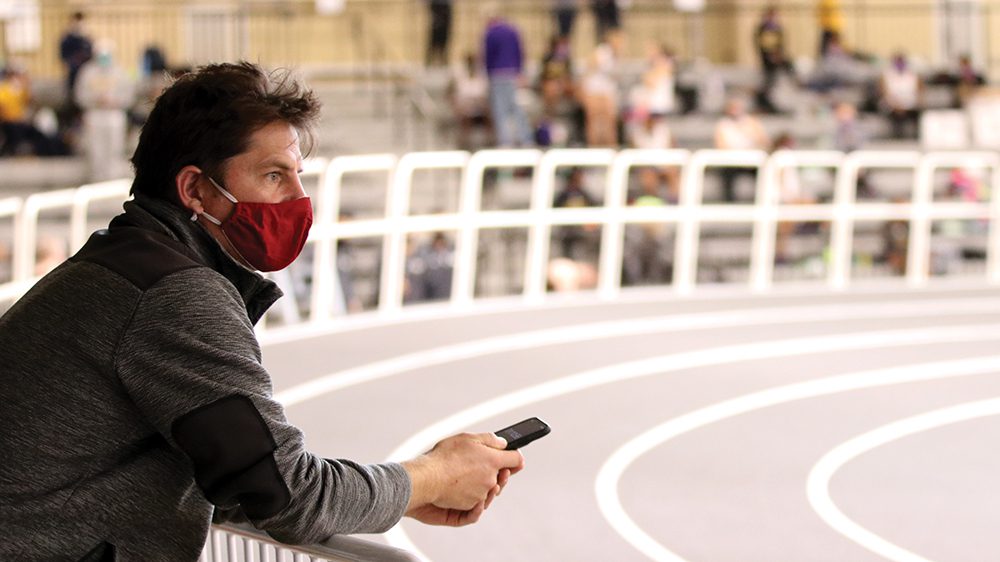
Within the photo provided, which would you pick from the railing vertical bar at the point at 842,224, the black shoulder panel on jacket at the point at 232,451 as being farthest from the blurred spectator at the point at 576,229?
the black shoulder panel on jacket at the point at 232,451

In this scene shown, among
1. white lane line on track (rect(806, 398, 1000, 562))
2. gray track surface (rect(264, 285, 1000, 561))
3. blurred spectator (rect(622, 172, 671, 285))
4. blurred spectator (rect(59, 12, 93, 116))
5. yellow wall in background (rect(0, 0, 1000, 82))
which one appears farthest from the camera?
yellow wall in background (rect(0, 0, 1000, 82))

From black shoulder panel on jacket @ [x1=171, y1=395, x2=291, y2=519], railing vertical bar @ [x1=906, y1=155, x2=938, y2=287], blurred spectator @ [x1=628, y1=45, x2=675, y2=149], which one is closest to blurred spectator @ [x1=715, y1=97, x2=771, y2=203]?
blurred spectator @ [x1=628, y1=45, x2=675, y2=149]

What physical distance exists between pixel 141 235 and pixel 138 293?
0.55 feet

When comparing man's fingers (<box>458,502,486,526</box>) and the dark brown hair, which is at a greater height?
the dark brown hair

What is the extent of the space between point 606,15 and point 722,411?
51.7ft

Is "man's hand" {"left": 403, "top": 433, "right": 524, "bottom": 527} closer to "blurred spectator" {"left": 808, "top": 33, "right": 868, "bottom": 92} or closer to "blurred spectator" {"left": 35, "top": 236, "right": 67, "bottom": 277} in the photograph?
"blurred spectator" {"left": 35, "top": 236, "right": 67, "bottom": 277}

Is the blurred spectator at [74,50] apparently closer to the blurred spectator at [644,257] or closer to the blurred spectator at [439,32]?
Result: the blurred spectator at [439,32]

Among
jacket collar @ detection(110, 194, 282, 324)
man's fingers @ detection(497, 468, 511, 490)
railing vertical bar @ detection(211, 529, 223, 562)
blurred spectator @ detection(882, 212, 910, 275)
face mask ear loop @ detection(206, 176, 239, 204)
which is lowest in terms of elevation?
blurred spectator @ detection(882, 212, 910, 275)

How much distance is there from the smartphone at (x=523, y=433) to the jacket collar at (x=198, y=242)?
22.1 inches

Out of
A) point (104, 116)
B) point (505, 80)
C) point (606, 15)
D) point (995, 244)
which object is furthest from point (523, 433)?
point (606, 15)

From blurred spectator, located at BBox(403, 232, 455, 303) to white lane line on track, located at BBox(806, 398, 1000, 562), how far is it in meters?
6.57

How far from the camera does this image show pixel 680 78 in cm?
2314

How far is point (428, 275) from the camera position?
14750 millimetres

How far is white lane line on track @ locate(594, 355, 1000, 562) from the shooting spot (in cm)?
635
